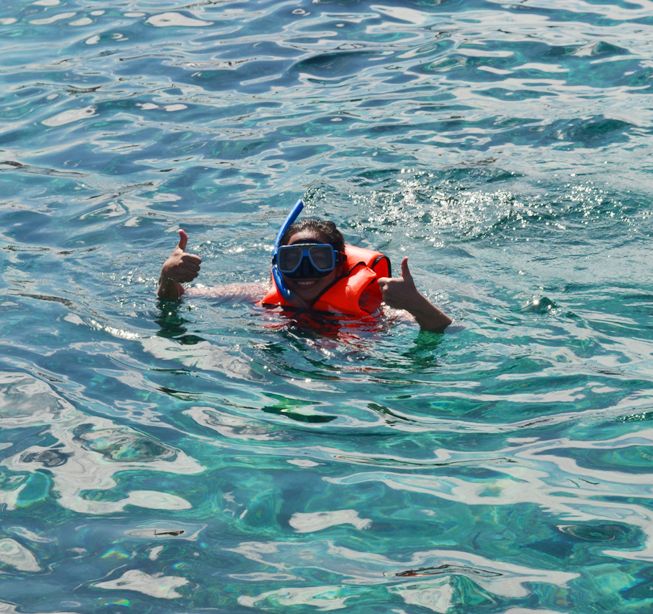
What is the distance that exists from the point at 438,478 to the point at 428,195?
450 cm

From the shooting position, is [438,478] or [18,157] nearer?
[438,478]

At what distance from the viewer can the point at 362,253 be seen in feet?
24.1

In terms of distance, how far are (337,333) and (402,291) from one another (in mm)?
681

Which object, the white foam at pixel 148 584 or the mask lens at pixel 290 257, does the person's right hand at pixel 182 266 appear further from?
the white foam at pixel 148 584

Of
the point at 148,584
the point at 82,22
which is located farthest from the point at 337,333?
the point at 82,22

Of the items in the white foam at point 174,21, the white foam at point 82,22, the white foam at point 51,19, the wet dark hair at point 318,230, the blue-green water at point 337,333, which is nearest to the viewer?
the blue-green water at point 337,333

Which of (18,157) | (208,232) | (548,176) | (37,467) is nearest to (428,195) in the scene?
(548,176)

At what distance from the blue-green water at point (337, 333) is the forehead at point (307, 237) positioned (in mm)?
547

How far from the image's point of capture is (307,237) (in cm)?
692

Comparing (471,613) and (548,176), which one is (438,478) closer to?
(471,613)

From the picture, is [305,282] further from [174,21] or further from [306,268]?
[174,21]

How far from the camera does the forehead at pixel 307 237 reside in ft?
22.7

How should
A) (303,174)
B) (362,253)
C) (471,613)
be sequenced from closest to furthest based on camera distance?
(471,613) < (362,253) < (303,174)

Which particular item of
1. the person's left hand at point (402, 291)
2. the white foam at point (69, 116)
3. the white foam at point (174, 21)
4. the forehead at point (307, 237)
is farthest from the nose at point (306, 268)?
the white foam at point (174, 21)
